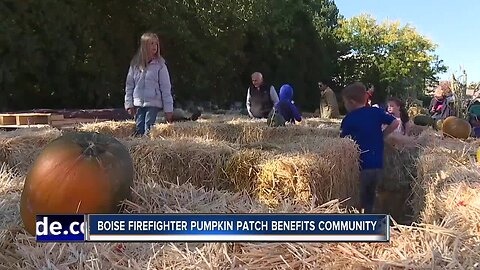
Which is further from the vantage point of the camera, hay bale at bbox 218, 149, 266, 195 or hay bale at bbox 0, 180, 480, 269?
hay bale at bbox 218, 149, 266, 195

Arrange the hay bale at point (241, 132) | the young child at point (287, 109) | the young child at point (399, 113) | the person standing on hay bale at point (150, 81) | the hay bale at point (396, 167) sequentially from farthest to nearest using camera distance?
1. the young child at point (287, 109)
2. the young child at point (399, 113)
3. the hay bale at point (241, 132)
4. the hay bale at point (396, 167)
5. the person standing on hay bale at point (150, 81)

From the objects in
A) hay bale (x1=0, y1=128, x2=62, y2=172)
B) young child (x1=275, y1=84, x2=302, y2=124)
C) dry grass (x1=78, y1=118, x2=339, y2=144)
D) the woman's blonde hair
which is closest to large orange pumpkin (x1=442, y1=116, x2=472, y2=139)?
dry grass (x1=78, y1=118, x2=339, y2=144)

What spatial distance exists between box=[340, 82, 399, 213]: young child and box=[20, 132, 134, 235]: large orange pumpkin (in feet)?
11.4

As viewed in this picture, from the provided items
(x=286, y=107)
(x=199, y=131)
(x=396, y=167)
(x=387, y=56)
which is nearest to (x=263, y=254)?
(x=396, y=167)

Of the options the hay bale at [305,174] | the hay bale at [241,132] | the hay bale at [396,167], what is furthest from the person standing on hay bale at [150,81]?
the hay bale at [396,167]

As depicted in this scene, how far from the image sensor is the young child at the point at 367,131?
577 cm

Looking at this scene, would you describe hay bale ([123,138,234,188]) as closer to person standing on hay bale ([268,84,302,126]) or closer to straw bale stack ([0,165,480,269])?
straw bale stack ([0,165,480,269])

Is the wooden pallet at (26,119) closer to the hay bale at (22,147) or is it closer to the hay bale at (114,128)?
the hay bale at (114,128)

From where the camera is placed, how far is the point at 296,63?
28281 mm

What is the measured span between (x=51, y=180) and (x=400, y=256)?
164 centimetres

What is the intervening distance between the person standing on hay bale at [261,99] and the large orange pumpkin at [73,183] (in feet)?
24.6

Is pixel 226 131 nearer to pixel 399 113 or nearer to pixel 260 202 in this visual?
pixel 399 113

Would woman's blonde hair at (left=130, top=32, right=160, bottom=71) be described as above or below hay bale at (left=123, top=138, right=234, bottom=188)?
above

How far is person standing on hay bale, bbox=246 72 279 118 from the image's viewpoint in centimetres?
1038
